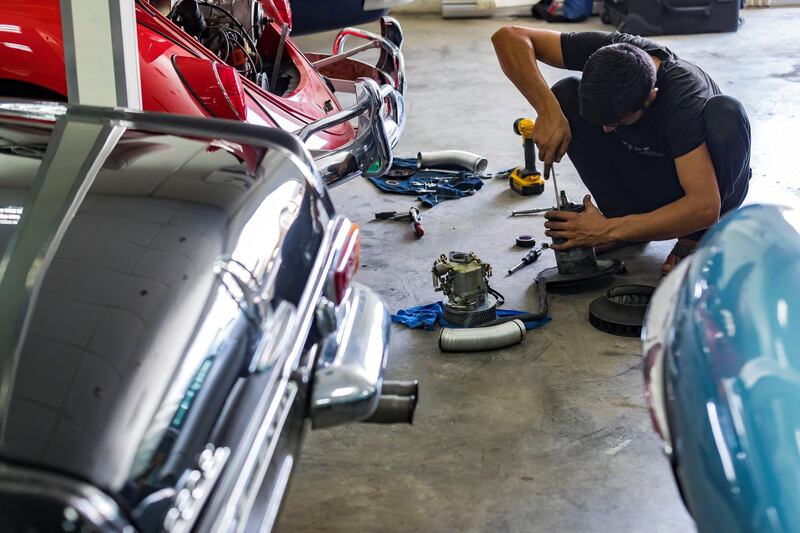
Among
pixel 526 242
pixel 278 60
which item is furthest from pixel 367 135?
pixel 278 60

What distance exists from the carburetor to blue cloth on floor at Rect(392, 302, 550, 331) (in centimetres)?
5

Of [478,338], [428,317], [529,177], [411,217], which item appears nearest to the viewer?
[478,338]

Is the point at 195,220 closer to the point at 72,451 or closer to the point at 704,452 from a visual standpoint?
the point at 72,451

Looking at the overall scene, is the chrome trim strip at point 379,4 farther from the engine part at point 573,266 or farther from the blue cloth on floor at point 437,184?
the engine part at point 573,266

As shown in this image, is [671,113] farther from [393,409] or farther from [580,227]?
[393,409]

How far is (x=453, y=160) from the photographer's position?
185 inches

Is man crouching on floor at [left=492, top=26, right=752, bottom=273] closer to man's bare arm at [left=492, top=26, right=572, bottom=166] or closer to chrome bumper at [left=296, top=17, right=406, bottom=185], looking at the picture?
man's bare arm at [left=492, top=26, right=572, bottom=166]

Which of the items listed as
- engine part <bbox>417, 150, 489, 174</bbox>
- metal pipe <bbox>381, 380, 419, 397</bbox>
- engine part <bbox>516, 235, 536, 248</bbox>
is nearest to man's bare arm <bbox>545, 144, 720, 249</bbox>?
engine part <bbox>516, 235, 536, 248</bbox>

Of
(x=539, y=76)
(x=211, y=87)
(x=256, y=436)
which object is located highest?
(x=256, y=436)

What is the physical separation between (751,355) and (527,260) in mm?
2271

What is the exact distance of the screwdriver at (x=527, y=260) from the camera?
357cm

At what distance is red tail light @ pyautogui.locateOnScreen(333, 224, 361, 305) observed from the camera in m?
1.88

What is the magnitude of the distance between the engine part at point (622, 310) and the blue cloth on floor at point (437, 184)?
1320 millimetres

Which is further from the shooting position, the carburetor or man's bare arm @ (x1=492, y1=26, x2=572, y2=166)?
man's bare arm @ (x1=492, y1=26, x2=572, y2=166)
